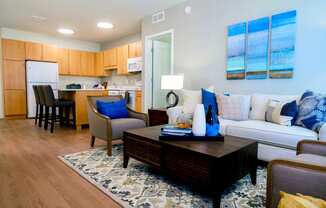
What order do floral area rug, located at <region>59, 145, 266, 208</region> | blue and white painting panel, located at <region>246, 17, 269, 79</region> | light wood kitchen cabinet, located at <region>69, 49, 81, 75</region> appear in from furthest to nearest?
1. light wood kitchen cabinet, located at <region>69, 49, 81, 75</region>
2. blue and white painting panel, located at <region>246, 17, 269, 79</region>
3. floral area rug, located at <region>59, 145, 266, 208</region>

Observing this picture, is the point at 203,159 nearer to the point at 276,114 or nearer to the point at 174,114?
the point at 276,114

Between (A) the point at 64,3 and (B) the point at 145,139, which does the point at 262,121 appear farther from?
(A) the point at 64,3

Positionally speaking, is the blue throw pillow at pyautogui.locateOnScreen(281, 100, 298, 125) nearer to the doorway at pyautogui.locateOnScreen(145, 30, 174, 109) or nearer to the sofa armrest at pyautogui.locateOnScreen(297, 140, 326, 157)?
the sofa armrest at pyautogui.locateOnScreen(297, 140, 326, 157)

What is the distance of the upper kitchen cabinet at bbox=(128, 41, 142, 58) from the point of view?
5.52m

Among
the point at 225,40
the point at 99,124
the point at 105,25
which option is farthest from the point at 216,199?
the point at 105,25

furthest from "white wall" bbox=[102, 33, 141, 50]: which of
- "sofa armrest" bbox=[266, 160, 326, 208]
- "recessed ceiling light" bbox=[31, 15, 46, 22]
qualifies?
"sofa armrest" bbox=[266, 160, 326, 208]

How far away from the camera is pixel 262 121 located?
274 centimetres

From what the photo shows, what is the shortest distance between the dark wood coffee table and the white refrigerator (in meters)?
5.18

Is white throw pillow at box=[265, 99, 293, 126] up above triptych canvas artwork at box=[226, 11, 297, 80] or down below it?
below

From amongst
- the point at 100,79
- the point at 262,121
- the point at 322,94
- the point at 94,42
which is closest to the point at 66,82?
the point at 100,79

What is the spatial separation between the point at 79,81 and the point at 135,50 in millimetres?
2914

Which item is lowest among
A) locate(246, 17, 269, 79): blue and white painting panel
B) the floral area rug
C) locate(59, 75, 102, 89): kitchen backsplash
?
the floral area rug

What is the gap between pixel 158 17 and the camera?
449cm

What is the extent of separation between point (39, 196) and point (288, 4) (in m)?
3.63
